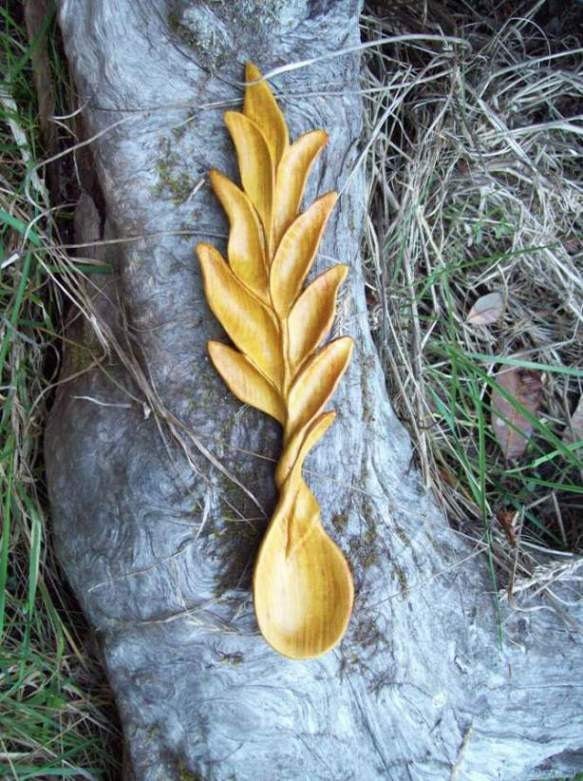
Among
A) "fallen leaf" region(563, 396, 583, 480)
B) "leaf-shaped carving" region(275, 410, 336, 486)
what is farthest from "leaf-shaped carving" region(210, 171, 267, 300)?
"fallen leaf" region(563, 396, 583, 480)

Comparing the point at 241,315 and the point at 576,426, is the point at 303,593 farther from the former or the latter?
the point at 576,426

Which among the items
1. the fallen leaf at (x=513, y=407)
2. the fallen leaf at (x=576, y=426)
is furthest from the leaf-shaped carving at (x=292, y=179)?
the fallen leaf at (x=576, y=426)

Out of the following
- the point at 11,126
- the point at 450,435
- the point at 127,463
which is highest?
the point at 11,126

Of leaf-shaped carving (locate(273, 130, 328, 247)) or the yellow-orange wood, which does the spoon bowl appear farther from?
leaf-shaped carving (locate(273, 130, 328, 247))

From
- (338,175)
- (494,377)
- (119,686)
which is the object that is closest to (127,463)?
(119,686)

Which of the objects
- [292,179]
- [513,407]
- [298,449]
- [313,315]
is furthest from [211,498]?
[513,407]

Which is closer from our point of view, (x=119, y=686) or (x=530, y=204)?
(x=119, y=686)

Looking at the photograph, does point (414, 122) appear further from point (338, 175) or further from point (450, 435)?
point (450, 435)
